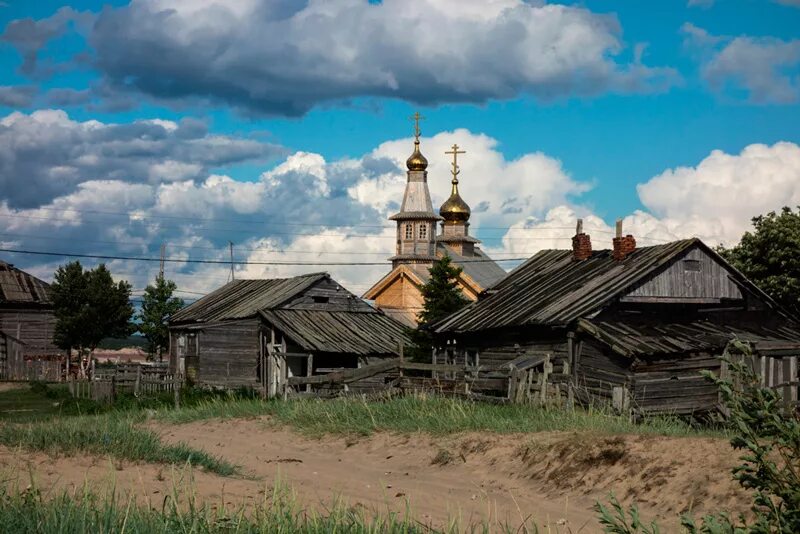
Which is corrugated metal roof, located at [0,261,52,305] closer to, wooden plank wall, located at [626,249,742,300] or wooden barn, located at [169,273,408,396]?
wooden barn, located at [169,273,408,396]

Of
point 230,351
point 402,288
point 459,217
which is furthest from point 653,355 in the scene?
point 459,217

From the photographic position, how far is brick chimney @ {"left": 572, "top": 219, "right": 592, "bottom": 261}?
31.9 metres

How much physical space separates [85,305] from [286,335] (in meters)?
22.2

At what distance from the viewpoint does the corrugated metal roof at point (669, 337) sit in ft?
76.5

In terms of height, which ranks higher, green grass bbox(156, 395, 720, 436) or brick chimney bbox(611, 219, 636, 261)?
brick chimney bbox(611, 219, 636, 261)

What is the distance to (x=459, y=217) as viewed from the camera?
74.6 metres

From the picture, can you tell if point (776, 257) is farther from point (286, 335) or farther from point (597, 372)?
point (286, 335)

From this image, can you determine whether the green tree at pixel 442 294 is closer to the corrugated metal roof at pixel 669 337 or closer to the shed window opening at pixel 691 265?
the shed window opening at pixel 691 265

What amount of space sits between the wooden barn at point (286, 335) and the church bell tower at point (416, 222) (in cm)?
2498

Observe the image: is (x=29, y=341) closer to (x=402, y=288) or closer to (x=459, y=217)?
(x=402, y=288)

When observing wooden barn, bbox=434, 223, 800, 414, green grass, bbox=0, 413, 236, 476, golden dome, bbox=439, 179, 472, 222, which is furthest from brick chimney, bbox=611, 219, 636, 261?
golden dome, bbox=439, 179, 472, 222

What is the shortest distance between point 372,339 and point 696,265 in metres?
15.2

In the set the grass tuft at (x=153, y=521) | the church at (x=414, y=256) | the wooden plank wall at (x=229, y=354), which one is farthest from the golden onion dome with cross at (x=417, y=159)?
the grass tuft at (x=153, y=521)

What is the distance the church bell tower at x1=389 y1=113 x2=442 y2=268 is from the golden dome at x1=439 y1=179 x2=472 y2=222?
554 cm
